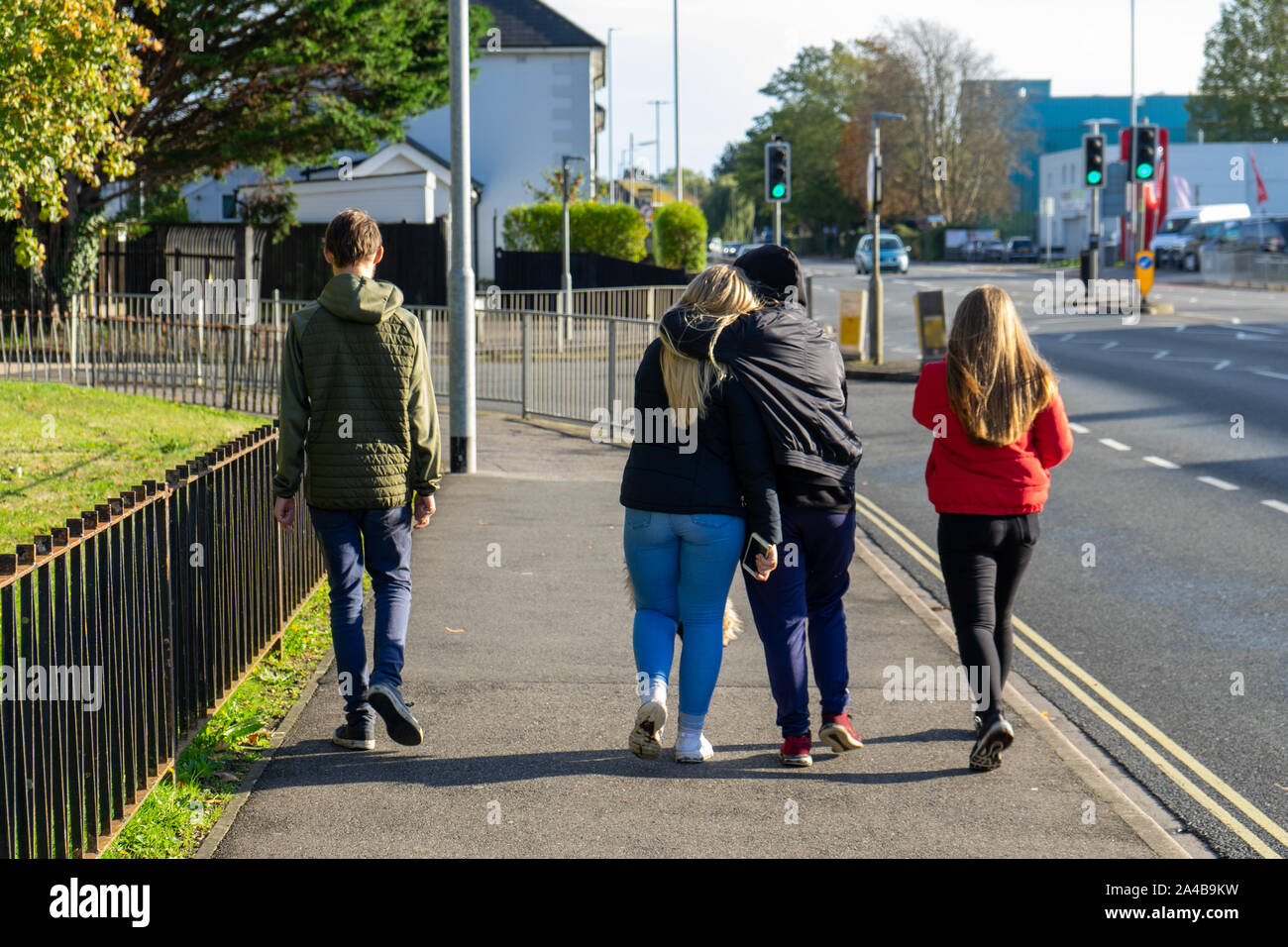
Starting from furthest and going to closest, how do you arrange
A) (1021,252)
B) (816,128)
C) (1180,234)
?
(816,128) → (1021,252) → (1180,234)

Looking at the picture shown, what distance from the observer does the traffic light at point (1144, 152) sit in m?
31.7

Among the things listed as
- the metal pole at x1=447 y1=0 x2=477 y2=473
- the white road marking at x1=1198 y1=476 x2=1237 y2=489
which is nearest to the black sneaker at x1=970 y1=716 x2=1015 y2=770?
the white road marking at x1=1198 y1=476 x2=1237 y2=489

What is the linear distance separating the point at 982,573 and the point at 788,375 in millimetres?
1103

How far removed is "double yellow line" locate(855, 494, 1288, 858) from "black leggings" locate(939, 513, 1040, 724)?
0.78 m

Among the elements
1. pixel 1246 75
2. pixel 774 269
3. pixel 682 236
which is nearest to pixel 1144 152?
pixel 682 236

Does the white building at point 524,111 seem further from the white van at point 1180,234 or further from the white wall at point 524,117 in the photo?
the white van at point 1180,234

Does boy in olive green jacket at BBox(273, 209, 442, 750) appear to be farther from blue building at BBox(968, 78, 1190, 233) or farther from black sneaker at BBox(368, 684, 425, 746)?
blue building at BBox(968, 78, 1190, 233)

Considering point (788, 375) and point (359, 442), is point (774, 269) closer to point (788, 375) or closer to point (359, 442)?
point (788, 375)

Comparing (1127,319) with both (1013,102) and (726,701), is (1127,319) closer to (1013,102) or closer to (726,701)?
(726,701)

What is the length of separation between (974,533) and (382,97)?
22.2 m

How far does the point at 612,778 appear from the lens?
203 inches

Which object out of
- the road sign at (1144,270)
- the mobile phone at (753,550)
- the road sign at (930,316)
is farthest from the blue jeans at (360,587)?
the road sign at (1144,270)

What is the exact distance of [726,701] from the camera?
6180 millimetres

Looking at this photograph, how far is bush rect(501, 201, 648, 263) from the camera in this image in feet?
118
